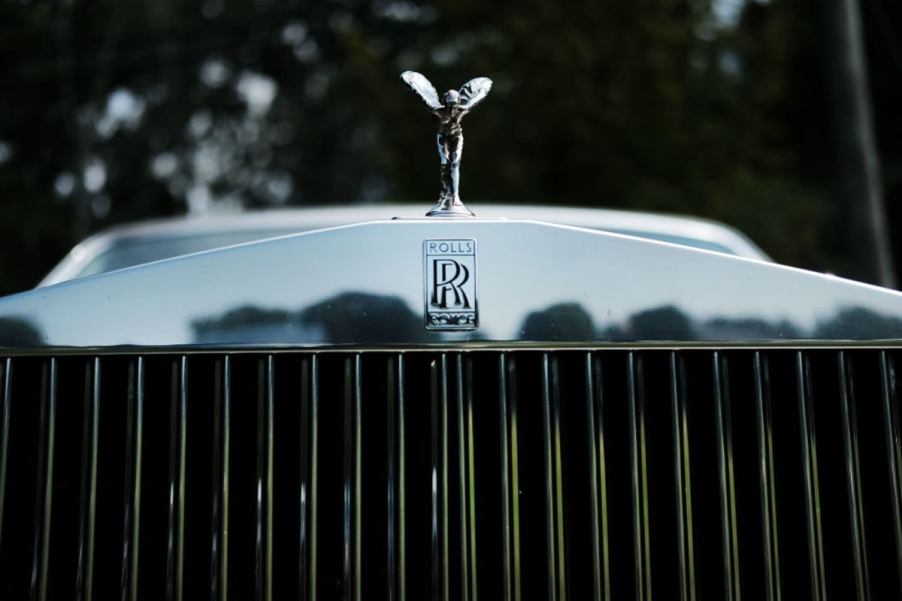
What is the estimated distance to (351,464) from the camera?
1406 millimetres

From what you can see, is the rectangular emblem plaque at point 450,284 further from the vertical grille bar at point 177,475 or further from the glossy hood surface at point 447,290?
the vertical grille bar at point 177,475

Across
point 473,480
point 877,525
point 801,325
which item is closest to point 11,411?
point 473,480

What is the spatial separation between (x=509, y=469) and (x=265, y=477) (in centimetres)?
36

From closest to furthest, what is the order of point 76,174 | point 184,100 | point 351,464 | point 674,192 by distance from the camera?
point 351,464 < point 674,192 < point 76,174 < point 184,100

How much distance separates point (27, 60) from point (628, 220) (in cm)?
1425

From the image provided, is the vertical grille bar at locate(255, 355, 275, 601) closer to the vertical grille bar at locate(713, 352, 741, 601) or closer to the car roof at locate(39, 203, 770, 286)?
the vertical grille bar at locate(713, 352, 741, 601)

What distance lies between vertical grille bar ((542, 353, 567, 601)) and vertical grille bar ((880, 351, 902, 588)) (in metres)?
0.50

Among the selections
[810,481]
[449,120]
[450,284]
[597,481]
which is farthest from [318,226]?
[810,481]

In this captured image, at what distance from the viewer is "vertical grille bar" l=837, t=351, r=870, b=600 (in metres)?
1.44

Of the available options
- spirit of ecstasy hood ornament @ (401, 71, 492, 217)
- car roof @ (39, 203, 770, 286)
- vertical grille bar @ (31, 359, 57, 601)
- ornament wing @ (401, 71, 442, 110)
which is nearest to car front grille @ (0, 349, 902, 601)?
vertical grille bar @ (31, 359, 57, 601)

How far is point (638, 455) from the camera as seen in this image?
1427mm

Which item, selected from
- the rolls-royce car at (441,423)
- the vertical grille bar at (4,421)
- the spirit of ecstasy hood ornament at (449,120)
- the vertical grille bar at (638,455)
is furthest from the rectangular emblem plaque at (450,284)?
the vertical grille bar at (4,421)

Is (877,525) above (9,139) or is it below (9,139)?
below

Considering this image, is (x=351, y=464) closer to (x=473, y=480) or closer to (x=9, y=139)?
(x=473, y=480)
